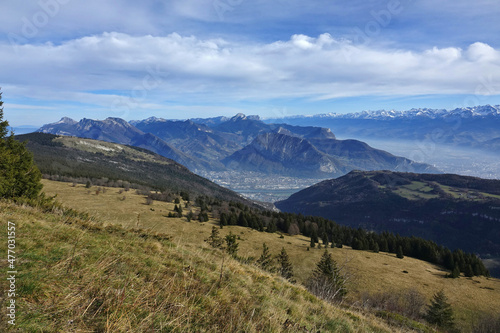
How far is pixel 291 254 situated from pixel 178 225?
29.8m

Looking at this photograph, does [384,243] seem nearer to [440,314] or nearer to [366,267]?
[366,267]

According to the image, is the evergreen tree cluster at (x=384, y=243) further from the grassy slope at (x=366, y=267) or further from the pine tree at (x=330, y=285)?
the pine tree at (x=330, y=285)

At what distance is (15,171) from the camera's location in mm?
21938

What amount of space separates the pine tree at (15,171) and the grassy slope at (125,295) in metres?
16.8

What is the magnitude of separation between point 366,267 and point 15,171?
6066 cm

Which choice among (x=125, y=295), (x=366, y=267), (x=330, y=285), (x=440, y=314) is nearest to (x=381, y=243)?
(x=366, y=267)

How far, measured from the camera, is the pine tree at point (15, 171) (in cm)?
2100

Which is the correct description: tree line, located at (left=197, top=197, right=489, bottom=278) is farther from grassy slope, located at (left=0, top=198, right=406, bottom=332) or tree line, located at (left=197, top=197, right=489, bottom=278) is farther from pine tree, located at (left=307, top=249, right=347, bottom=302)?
grassy slope, located at (left=0, top=198, right=406, bottom=332)

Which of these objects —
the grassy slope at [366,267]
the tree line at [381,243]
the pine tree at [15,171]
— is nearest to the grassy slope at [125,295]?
the pine tree at [15,171]

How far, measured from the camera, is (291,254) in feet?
189

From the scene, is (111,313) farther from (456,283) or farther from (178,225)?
(456,283)

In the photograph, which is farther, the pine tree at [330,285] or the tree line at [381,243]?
the tree line at [381,243]

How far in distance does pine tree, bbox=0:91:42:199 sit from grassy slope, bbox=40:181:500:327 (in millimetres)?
9015

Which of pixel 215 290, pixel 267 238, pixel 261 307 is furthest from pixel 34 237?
pixel 267 238
